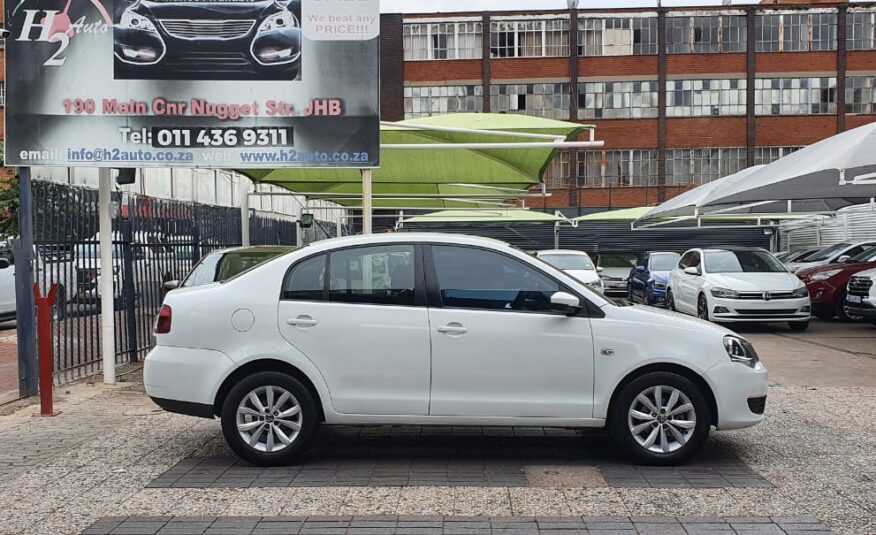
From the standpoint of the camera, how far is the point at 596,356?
5.96 metres

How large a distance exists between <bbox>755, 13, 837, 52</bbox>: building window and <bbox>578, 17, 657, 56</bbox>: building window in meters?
5.98

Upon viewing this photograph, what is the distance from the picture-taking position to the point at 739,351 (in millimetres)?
6129

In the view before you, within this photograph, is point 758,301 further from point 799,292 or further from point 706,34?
point 706,34

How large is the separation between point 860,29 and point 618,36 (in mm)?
13154

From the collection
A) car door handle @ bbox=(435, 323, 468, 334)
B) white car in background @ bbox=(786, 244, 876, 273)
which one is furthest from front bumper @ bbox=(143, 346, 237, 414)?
white car in background @ bbox=(786, 244, 876, 273)

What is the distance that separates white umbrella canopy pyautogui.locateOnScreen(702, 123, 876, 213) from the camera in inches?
486

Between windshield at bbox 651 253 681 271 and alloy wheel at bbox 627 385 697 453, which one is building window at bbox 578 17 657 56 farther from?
alloy wheel at bbox 627 385 697 453

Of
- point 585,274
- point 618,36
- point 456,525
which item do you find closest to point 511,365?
point 456,525

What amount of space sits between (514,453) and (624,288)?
20538mm

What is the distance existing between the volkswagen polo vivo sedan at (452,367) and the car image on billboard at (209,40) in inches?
153

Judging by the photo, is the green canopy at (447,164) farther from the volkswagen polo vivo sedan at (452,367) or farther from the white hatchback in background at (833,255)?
the white hatchback in background at (833,255)

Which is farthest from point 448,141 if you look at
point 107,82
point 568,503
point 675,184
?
point 675,184

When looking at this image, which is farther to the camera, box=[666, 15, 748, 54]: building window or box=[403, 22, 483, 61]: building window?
box=[403, 22, 483, 61]: building window

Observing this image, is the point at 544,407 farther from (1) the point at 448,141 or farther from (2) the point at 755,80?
(2) the point at 755,80
